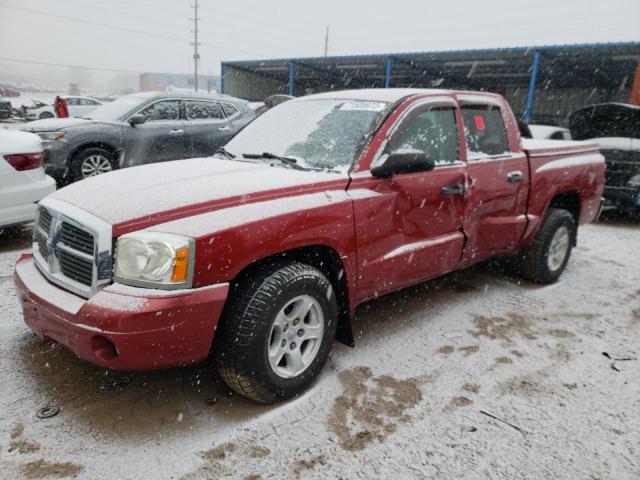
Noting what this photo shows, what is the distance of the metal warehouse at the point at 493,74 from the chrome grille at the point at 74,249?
1706 cm

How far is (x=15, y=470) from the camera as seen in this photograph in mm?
2066

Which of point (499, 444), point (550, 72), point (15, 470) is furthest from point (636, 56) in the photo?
point (15, 470)

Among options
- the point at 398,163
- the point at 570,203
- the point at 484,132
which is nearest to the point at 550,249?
the point at 570,203

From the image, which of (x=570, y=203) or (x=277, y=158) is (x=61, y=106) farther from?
(x=570, y=203)

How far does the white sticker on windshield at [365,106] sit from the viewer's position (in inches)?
128

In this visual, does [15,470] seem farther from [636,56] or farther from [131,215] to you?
[636,56]

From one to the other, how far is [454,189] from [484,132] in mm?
842

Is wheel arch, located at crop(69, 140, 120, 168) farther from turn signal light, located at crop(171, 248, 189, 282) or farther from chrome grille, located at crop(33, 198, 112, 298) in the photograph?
turn signal light, located at crop(171, 248, 189, 282)

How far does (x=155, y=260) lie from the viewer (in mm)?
2203

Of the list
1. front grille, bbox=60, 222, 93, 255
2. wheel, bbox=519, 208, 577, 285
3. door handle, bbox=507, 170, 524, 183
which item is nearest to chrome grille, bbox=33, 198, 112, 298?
front grille, bbox=60, 222, 93, 255

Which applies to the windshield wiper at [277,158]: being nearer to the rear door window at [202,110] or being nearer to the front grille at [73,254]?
the front grille at [73,254]

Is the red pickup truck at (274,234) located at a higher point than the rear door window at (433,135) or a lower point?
lower

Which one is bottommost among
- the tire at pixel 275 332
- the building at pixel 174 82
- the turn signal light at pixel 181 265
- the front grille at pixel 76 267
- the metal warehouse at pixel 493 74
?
the tire at pixel 275 332

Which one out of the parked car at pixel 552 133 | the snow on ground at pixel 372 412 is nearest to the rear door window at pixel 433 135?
the snow on ground at pixel 372 412
